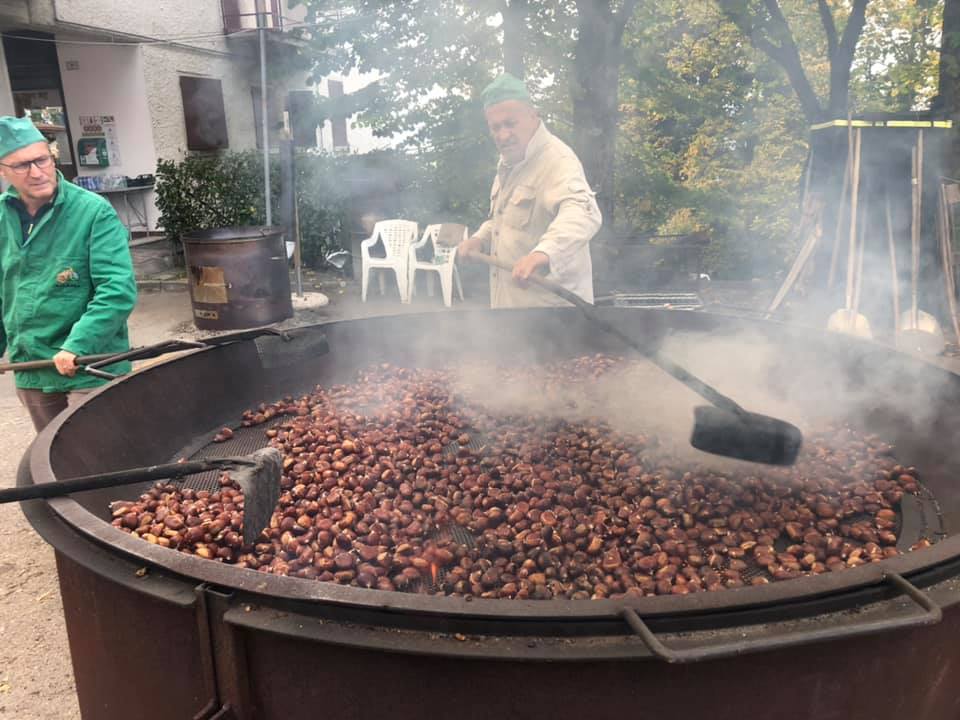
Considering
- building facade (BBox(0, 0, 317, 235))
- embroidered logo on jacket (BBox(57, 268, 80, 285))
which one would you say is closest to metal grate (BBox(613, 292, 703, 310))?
embroidered logo on jacket (BBox(57, 268, 80, 285))

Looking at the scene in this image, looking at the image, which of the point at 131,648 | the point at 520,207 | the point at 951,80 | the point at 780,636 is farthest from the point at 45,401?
the point at 951,80

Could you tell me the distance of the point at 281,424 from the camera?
295cm

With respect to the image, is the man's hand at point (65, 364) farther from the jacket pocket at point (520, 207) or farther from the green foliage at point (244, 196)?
the green foliage at point (244, 196)

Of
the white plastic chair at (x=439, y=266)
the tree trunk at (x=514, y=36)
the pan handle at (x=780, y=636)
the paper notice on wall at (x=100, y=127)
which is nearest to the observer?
the pan handle at (x=780, y=636)

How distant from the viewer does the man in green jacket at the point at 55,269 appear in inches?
105

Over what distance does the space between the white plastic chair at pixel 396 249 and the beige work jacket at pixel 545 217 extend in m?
4.17

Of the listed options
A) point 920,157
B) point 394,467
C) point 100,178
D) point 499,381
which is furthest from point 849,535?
point 100,178

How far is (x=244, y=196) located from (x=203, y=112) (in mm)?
3034

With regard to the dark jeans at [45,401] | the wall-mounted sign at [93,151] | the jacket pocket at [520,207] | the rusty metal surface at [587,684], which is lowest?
the rusty metal surface at [587,684]

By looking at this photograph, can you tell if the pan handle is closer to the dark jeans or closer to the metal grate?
the dark jeans

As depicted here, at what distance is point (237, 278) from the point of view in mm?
6348

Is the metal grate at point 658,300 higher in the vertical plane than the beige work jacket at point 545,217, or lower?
lower

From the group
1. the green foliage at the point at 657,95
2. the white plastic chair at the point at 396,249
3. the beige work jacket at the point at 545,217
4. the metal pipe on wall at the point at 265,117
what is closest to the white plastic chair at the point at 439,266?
the white plastic chair at the point at 396,249

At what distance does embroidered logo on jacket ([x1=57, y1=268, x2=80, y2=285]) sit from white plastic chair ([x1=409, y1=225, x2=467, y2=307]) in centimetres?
507
